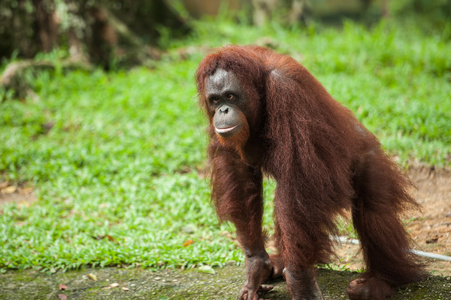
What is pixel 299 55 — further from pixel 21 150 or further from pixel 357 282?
pixel 357 282

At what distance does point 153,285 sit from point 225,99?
4.58ft

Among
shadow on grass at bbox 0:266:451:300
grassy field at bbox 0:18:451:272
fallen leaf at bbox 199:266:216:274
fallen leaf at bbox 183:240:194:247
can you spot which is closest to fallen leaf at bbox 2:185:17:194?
grassy field at bbox 0:18:451:272

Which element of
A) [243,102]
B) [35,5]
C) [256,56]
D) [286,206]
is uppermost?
[35,5]

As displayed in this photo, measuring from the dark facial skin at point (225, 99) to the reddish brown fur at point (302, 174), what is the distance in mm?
47

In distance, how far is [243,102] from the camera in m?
2.64

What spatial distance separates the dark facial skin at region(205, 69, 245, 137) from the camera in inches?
101

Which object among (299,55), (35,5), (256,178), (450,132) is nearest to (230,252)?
(256,178)

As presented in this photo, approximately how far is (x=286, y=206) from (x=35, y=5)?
7182 mm

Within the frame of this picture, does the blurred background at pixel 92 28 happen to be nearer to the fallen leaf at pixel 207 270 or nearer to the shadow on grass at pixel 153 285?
the shadow on grass at pixel 153 285

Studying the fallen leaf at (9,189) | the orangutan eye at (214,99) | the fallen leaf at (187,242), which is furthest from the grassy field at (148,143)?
the orangutan eye at (214,99)

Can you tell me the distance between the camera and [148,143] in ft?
18.1

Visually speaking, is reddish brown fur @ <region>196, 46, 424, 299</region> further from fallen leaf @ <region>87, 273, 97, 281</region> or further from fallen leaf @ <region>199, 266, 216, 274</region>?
fallen leaf @ <region>87, 273, 97, 281</region>

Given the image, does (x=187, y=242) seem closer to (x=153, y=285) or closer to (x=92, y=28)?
(x=153, y=285)

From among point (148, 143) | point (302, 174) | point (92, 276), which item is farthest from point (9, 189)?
point (302, 174)
